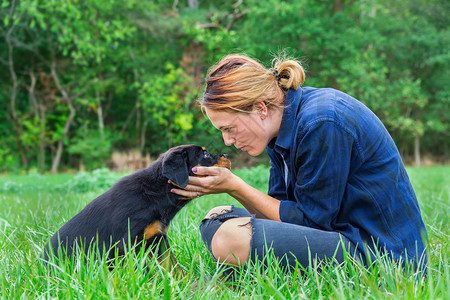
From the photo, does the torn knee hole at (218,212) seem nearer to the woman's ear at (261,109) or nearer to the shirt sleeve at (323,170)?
the shirt sleeve at (323,170)

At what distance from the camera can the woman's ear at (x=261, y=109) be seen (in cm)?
252

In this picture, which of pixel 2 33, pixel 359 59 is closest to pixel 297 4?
pixel 359 59

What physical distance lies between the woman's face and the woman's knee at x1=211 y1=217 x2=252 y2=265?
0.52 m

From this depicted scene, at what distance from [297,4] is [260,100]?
48.1 feet

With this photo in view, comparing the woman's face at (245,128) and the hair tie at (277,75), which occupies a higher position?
the hair tie at (277,75)

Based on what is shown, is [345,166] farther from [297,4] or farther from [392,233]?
[297,4]

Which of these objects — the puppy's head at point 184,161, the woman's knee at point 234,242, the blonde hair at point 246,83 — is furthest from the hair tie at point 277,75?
the woman's knee at point 234,242

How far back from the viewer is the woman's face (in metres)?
2.54

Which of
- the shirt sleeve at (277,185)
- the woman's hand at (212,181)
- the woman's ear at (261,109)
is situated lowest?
the shirt sleeve at (277,185)

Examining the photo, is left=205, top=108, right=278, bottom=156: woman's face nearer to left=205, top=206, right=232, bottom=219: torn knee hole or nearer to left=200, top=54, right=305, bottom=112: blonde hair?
left=200, top=54, right=305, bottom=112: blonde hair

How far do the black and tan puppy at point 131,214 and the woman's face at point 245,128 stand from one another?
1.29ft

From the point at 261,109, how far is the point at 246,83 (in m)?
0.20

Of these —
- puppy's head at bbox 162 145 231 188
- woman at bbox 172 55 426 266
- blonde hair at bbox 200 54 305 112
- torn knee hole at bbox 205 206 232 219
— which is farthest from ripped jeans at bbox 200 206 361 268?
blonde hair at bbox 200 54 305 112

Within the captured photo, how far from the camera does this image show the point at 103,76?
21.3 meters
